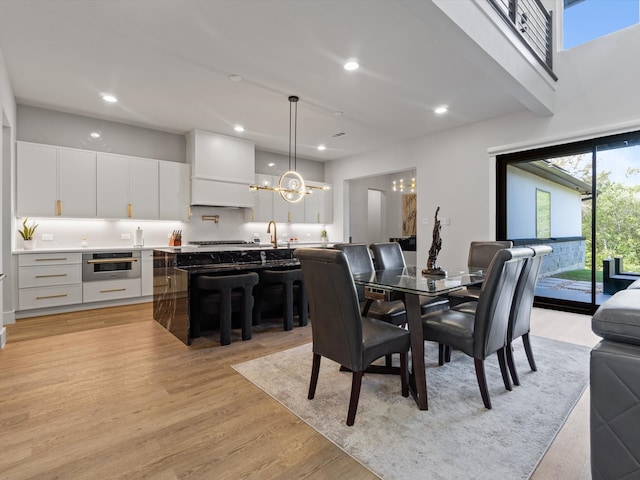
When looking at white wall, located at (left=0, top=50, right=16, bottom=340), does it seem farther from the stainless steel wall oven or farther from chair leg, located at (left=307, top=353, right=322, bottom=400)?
chair leg, located at (left=307, top=353, right=322, bottom=400)

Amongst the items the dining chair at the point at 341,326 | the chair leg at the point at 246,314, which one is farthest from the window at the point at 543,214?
the chair leg at the point at 246,314

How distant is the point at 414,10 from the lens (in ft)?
7.33

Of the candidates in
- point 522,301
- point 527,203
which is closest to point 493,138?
point 527,203

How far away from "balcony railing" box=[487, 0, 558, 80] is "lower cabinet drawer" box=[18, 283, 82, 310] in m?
5.74

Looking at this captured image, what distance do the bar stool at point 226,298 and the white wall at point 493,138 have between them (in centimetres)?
353

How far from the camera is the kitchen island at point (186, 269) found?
3.24m

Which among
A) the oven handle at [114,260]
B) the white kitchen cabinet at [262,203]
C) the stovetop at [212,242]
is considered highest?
the white kitchen cabinet at [262,203]

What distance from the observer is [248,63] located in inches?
132

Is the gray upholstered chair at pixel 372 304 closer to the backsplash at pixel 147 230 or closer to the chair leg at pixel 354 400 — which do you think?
the chair leg at pixel 354 400

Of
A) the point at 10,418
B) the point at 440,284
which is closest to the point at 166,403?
the point at 10,418

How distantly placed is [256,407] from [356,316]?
0.89m

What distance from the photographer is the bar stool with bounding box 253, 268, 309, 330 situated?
3.63m

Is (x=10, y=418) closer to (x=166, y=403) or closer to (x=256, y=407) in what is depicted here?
(x=166, y=403)

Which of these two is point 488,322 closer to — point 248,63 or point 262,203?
point 248,63
